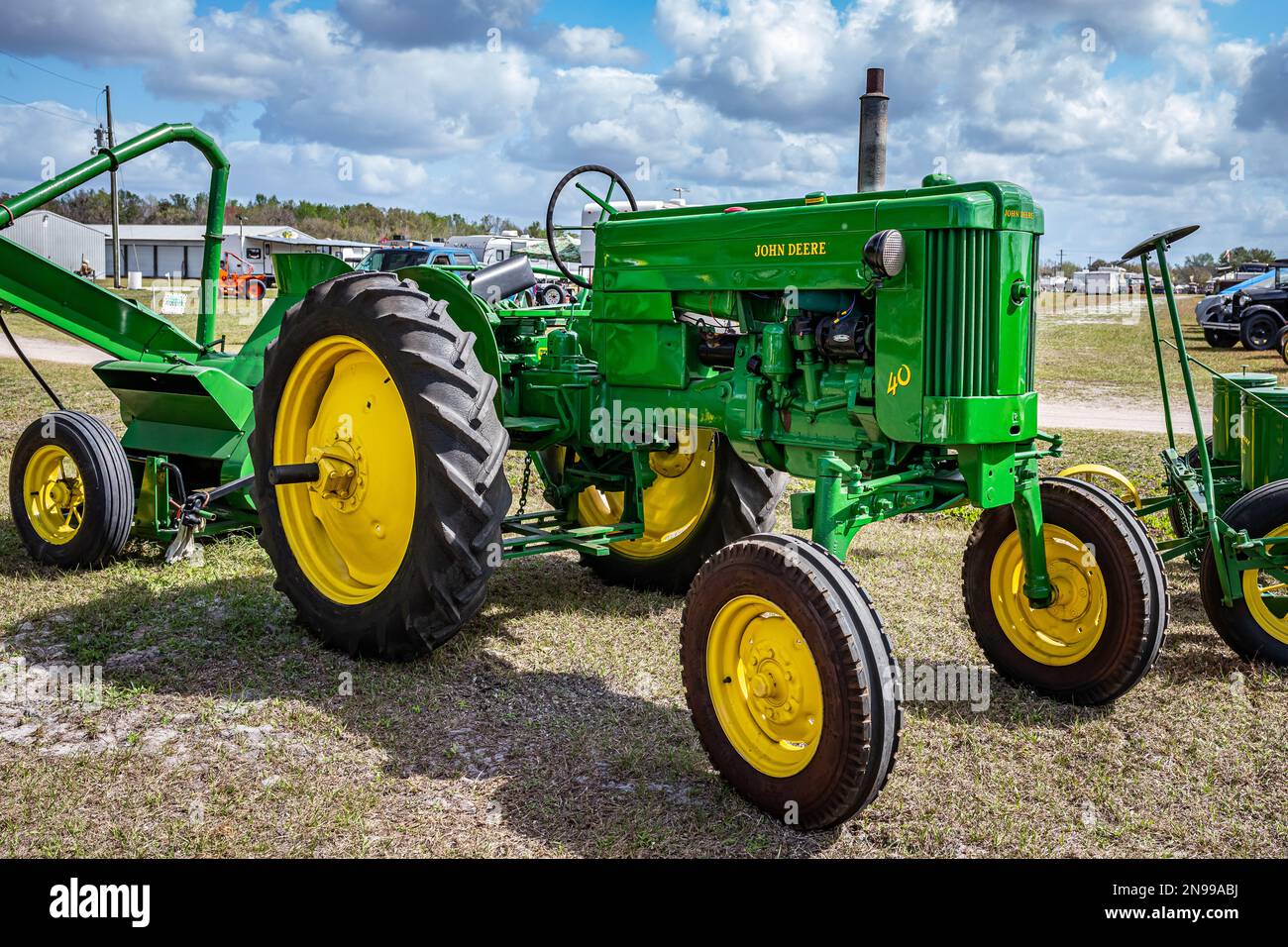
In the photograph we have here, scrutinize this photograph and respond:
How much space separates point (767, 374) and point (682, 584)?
167 cm

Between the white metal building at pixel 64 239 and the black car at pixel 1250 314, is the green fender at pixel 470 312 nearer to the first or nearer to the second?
the black car at pixel 1250 314

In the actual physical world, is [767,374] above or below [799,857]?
above

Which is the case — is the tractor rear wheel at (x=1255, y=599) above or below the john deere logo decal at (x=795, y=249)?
below

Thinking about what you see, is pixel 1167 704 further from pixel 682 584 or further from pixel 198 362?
pixel 198 362

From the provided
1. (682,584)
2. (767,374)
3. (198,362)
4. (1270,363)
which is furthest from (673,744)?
(1270,363)

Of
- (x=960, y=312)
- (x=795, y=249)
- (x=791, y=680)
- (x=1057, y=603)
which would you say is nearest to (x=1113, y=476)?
(x=1057, y=603)

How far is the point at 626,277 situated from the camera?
16.0 ft

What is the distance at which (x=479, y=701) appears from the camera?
4.29 m

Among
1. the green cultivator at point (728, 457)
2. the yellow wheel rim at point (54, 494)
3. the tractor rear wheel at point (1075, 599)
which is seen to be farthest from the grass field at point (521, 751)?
the yellow wheel rim at point (54, 494)

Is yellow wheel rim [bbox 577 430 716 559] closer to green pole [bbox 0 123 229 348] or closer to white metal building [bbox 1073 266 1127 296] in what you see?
green pole [bbox 0 123 229 348]

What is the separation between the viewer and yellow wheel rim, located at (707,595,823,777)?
3357mm

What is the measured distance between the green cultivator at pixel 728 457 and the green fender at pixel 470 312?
0.06 ft

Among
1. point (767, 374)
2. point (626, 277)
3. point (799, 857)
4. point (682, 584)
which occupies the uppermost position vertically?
point (626, 277)

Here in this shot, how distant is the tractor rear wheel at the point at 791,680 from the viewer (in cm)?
314
